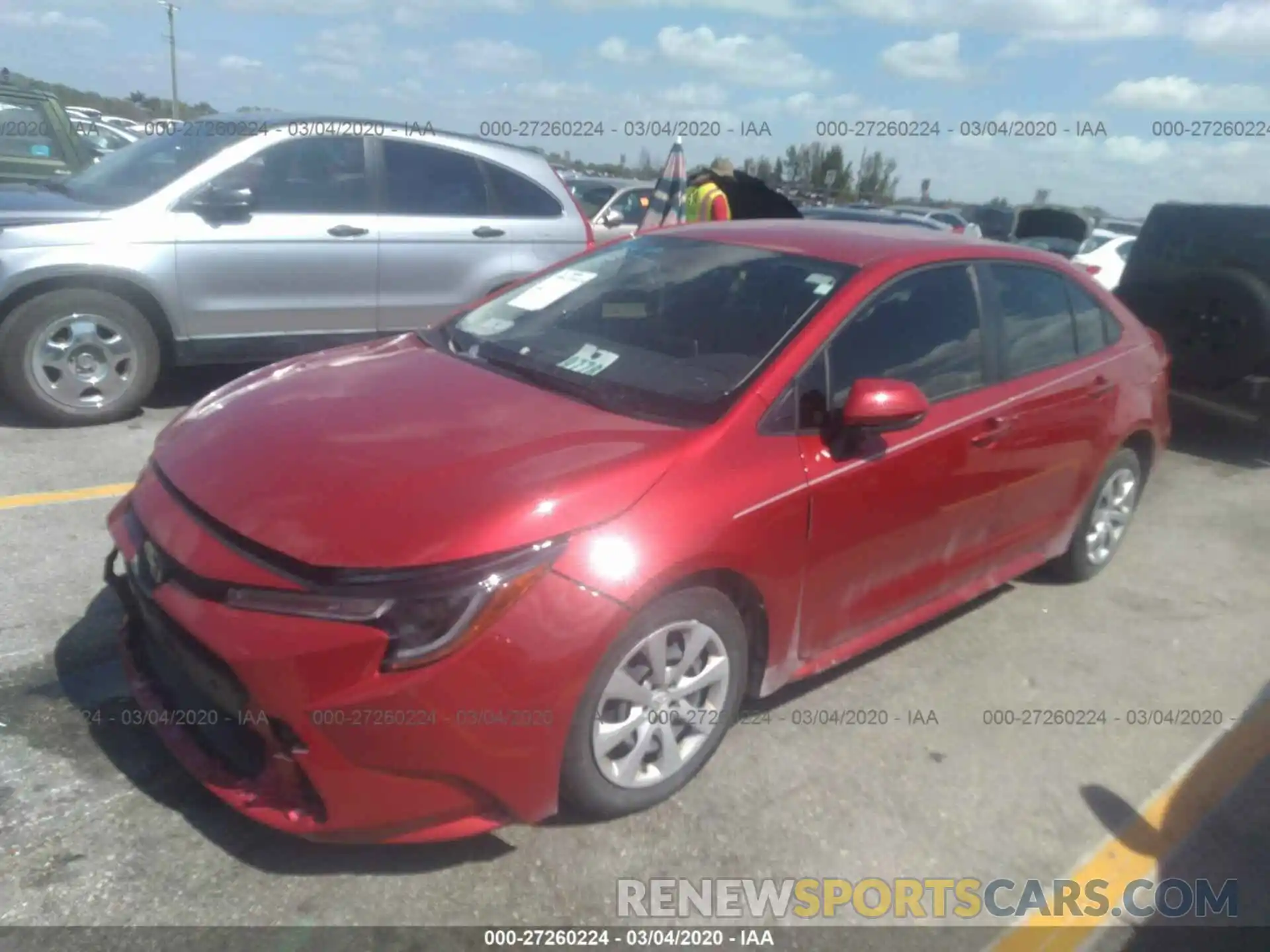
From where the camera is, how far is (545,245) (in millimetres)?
7035

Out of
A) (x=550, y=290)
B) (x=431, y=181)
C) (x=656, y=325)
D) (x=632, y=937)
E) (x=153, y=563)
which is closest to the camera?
(x=632, y=937)

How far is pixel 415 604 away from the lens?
7.61ft

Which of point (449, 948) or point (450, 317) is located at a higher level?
point (450, 317)

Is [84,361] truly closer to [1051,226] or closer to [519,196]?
[519,196]

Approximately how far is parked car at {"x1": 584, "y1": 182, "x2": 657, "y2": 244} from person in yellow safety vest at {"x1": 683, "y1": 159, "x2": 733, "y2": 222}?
9.74 ft

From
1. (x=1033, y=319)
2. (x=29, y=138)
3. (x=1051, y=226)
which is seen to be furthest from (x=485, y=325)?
(x=1051, y=226)

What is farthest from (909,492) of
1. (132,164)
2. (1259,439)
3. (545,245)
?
(1259,439)

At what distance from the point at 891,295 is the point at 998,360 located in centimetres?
65

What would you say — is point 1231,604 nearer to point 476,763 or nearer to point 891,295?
point 891,295

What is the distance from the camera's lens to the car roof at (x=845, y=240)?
356 centimetres

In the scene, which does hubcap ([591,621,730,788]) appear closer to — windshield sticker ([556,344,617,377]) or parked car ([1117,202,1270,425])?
windshield sticker ([556,344,617,377])

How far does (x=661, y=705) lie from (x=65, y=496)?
11.0ft

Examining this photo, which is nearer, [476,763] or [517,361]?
[476,763]

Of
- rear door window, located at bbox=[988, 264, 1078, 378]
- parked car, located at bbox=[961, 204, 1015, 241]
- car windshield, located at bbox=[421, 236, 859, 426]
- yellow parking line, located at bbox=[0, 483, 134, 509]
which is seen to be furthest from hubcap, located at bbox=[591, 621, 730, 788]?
parked car, located at bbox=[961, 204, 1015, 241]
